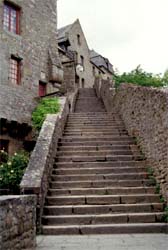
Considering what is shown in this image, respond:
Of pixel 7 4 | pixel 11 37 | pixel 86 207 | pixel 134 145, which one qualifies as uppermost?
pixel 7 4

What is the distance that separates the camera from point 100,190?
801cm

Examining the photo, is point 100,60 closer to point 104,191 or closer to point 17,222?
point 104,191

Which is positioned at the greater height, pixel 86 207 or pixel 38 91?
pixel 38 91

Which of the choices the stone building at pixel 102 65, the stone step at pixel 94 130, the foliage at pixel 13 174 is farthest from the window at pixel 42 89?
the stone building at pixel 102 65

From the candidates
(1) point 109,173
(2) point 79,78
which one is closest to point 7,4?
(1) point 109,173

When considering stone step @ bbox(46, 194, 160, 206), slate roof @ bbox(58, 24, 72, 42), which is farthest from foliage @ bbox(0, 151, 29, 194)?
slate roof @ bbox(58, 24, 72, 42)

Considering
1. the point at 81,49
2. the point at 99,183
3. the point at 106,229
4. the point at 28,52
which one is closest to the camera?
the point at 106,229

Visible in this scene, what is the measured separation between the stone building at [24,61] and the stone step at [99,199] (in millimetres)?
8168

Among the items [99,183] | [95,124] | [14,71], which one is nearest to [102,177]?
[99,183]

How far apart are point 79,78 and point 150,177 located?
83.3 ft

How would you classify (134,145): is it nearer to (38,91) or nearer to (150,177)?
(150,177)

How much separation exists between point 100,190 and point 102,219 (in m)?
1.07

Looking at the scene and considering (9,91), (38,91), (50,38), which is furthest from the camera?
(50,38)

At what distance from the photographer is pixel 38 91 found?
18297 mm
